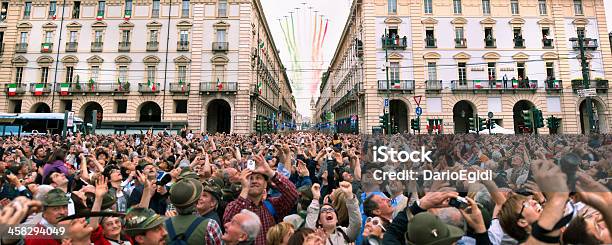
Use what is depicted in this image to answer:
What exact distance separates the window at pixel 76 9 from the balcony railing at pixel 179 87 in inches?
555

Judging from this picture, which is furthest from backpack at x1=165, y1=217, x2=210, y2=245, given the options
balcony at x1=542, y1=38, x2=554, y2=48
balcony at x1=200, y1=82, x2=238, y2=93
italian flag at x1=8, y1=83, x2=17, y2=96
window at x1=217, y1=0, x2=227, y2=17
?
italian flag at x1=8, y1=83, x2=17, y2=96

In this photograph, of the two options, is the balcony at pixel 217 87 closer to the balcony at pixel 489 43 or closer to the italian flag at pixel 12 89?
the italian flag at pixel 12 89

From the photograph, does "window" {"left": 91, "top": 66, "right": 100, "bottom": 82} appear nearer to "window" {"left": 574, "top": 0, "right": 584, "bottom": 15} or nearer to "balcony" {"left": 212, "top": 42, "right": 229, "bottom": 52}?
"balcony" {"left": 212, "top": 42, "right": 229, "bottom": 52}

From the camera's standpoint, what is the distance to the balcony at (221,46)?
113ft

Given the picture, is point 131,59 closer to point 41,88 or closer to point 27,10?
point 41,88

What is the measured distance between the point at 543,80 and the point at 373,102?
17894 millimetres

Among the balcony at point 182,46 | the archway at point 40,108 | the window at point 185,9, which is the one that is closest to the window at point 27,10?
the archway at point 40,108

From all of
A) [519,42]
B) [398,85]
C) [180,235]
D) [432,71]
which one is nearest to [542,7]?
[519,42]

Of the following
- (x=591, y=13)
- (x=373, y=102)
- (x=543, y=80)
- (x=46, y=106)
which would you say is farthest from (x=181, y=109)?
(x=591, y=13)

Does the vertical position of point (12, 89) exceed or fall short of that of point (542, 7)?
it falls short

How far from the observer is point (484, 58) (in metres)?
32.7

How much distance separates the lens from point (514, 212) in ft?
7.86

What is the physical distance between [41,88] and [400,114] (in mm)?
39583

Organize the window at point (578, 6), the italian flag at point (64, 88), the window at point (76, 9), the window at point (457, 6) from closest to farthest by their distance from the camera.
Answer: the window at point (457, 6), the window at point (578, 6), the italian flag at point (64, 88), the window at point (76, 9)
